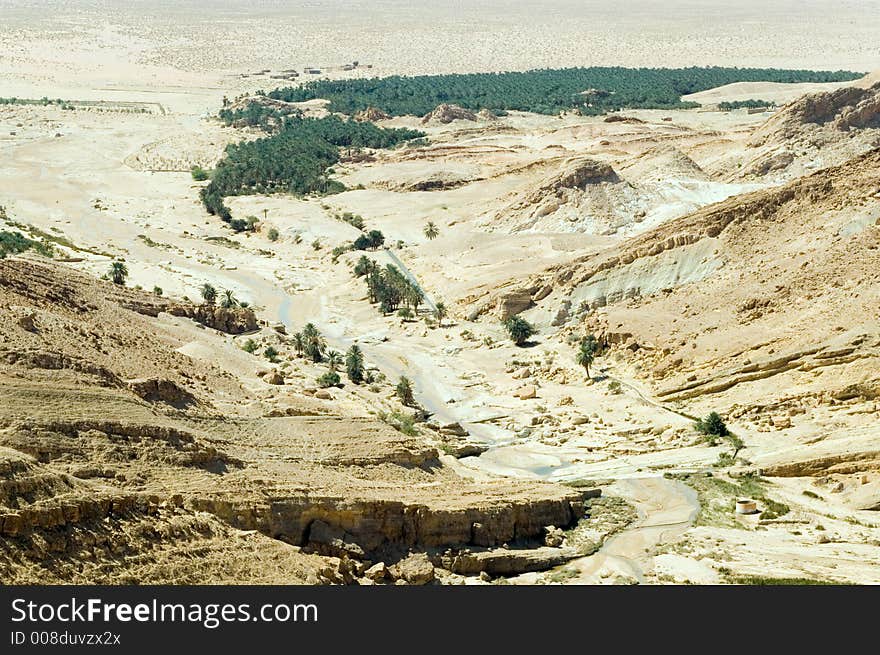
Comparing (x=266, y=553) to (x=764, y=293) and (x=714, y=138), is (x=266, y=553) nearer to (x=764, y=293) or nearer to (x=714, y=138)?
(x=764, y=293)

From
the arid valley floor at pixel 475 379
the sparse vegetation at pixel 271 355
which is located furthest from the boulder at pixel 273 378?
the sparse vegetation at pixel 271 355

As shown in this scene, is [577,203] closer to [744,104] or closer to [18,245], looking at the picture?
[18,245]

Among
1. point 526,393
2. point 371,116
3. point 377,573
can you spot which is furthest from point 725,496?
point 371,116

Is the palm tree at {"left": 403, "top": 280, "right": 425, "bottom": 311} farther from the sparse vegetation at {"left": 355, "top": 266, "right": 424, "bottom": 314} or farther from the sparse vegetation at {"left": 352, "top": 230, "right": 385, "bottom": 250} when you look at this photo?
the sparse vegetation at {"left": 352, "top": 230, "right": 385, "bottom": 250}

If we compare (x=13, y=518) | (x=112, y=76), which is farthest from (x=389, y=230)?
(x=112, y=76)

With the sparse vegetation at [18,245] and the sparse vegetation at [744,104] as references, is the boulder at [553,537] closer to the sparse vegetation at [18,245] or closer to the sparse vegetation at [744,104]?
the sparse vegetation at [18,245]
